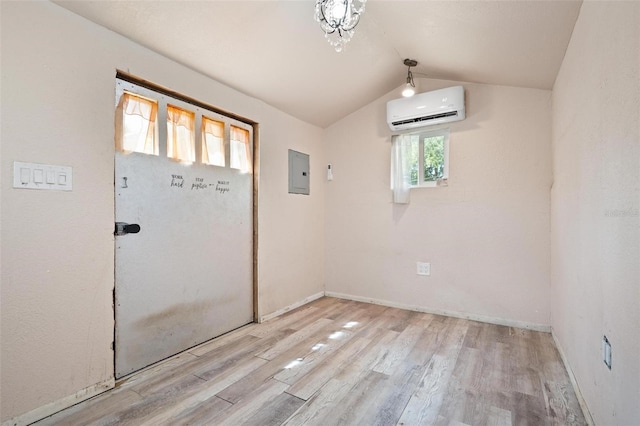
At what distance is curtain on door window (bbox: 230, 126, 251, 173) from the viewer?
2582mm

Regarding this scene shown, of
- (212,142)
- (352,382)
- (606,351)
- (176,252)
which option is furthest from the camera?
(212,142)

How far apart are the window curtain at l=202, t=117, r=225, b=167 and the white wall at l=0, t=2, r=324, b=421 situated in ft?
1.54

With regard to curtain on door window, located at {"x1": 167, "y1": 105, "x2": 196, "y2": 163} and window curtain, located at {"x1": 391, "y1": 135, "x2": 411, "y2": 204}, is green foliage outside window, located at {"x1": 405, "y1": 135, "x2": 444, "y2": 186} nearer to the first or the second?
window curtain, located at {"x1": 391, "y1": 135, "x2": 411, "y2": 204}

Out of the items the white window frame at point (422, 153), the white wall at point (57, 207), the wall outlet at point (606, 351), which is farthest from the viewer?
the white window frame at point (422, 153)

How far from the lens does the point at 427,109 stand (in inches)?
113

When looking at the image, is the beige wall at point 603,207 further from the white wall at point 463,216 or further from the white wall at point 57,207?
the white wall at point 57,207

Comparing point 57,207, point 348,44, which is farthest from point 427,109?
point 57,207

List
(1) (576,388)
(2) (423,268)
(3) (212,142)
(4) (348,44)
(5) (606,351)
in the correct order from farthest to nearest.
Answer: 1. (2) (423,268)
2. (3) (212,142)
3. (4) (348,44)
4. (1) (576,388)
5. (5) (606,351)

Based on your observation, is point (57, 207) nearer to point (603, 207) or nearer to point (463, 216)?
point (603, 207)

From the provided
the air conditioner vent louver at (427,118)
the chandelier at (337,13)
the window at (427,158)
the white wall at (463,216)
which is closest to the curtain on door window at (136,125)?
the chandelier at (337,13)

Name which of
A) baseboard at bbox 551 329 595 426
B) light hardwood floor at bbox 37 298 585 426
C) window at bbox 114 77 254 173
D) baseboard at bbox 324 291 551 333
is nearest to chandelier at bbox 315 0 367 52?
window at bbox 114 77 254 173

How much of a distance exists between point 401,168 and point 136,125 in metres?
A: 2.42

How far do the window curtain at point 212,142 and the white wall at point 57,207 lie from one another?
0.47 metres

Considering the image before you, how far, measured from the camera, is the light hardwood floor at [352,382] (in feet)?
4.89
